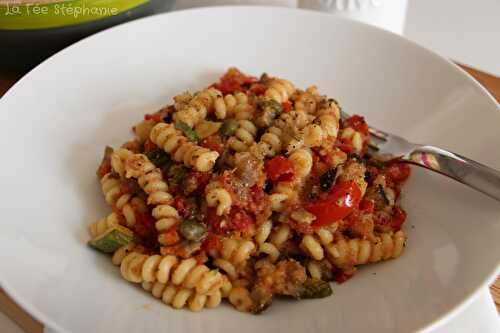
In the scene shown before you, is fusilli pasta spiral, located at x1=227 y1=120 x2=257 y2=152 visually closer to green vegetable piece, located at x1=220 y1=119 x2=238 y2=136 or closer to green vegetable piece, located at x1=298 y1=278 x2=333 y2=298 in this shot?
green vegetable piece, located at x1=220 y1=119 x2=238 y2=136

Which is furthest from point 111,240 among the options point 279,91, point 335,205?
point 279,91

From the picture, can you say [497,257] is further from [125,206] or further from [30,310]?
[30,310]

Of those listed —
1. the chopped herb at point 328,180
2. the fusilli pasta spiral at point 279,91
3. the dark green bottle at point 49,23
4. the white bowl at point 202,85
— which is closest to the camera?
the white bowl at point 202,85

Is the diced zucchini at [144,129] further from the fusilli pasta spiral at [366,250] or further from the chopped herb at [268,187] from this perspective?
the fusilli pasta spiral at [366,250]

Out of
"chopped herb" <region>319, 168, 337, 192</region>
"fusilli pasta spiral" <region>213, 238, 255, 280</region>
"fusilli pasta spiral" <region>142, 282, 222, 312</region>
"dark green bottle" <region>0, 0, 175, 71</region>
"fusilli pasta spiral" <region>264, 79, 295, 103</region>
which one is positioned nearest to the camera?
"fusilli pasta spiral" <region>142, 282, 222, 312</region>

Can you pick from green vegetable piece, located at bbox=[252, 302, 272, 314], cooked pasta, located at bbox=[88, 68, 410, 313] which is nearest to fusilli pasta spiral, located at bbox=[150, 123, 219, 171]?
cooked pasta, located at bbox=[88, 68, 410, 313]

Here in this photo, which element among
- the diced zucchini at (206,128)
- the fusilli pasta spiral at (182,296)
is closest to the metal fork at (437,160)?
A: the diced zucchini at (206,128)
